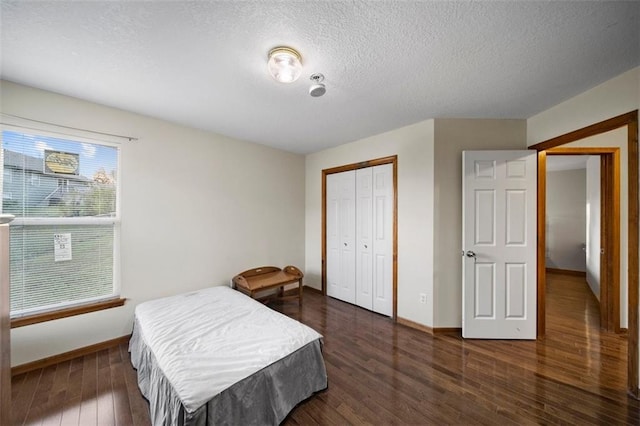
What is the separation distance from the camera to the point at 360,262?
3.37m

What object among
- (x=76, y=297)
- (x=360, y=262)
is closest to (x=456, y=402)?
(x=360, y=262)

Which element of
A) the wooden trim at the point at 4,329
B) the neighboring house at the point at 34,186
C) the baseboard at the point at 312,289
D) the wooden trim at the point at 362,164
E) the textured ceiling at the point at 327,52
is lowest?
the baseboard at the point at 312,289

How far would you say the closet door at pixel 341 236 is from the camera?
11.4ft

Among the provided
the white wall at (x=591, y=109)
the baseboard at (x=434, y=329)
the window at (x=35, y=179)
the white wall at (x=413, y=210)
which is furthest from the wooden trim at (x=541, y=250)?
the window at (x=35, y=179)

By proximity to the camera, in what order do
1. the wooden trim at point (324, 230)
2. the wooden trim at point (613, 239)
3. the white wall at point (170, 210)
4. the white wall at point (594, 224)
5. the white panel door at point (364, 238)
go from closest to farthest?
the white wall at point (170, 210), the wooden trim at point (613, 239), the white panel door at point (364, 238), the white wall at point (594, 224), the wooden trim at point (324, 230)

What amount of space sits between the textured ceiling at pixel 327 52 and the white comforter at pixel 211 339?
1.98 meters

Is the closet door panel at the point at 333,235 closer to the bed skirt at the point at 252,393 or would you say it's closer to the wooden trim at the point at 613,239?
the bed skirt at the point at 252,393

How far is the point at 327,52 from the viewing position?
4.97ft

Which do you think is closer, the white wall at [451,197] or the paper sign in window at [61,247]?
the paper sign in window at [61,247]

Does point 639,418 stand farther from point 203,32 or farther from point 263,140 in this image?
point 263,140

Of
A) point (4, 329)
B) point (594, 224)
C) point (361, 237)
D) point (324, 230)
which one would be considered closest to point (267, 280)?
point (324, 230)

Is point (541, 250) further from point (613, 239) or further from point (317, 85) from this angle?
point (317, 85)

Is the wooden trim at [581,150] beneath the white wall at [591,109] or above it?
beneath

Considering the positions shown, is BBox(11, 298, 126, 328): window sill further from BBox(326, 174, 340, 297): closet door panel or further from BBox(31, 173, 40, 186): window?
BBox(326, 174, 340, 297): closet door panel
